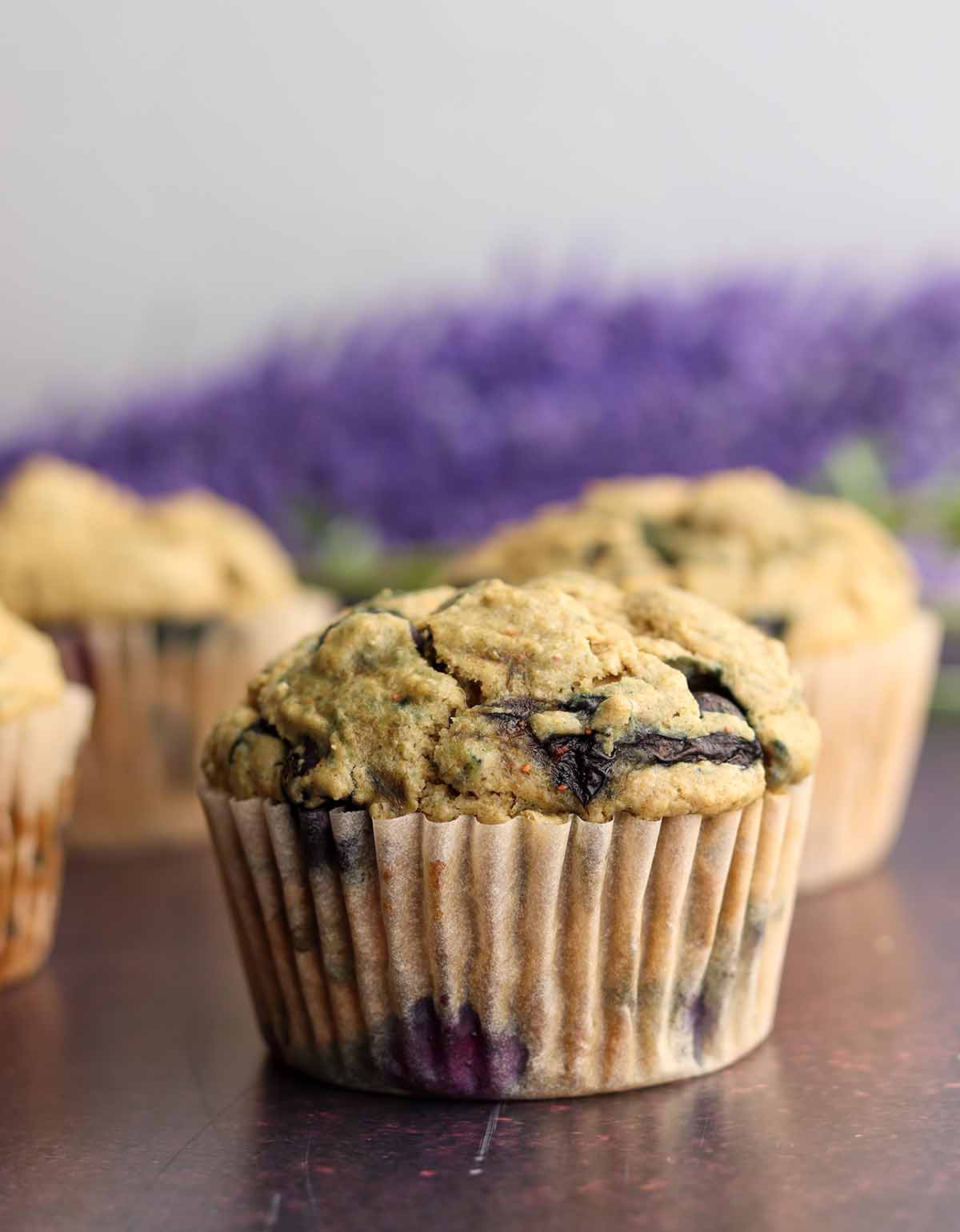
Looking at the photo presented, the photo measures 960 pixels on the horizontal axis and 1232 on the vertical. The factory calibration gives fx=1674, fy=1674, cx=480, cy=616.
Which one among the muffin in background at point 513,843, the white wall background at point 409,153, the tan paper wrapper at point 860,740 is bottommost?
the tan paper wrapper at point 860,740

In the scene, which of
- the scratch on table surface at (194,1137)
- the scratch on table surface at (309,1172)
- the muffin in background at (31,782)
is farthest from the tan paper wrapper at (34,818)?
the scratch on table surface at (309,1172)

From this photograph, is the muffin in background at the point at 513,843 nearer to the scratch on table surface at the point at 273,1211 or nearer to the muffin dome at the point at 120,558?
the scratch on table surface at the point at 273,1211

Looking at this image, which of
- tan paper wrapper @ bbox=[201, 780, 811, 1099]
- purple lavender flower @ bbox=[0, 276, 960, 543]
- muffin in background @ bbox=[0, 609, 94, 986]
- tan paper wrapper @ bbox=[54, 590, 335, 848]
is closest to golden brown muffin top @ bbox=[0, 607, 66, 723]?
muffin in background @ bbox=[0, 609, 94, 986]

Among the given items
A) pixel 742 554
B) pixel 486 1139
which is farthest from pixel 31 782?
pixel 742 554

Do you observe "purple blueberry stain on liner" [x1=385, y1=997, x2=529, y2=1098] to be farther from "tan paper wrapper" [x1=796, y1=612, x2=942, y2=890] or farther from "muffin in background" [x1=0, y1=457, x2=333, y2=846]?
"muffin in background" [x1=0, y1=457, x2=333, y2=846]

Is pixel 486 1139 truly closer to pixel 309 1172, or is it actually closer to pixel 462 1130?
pixel 462 1130
